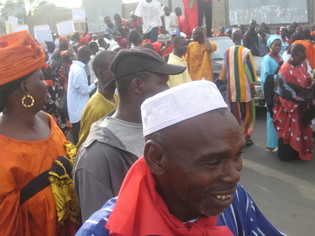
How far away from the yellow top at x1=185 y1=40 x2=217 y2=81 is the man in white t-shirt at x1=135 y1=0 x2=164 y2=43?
417 centimetres

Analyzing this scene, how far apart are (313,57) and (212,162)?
686 centimetres

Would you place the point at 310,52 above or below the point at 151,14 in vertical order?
below

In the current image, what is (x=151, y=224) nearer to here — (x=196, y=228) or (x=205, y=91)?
(x=196, y=228)

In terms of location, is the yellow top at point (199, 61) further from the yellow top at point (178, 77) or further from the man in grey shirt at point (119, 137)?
the man in grey shirt at point (119, 137)

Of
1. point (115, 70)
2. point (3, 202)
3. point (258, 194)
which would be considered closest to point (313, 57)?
point (258, 194)

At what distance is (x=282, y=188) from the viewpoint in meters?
5.32

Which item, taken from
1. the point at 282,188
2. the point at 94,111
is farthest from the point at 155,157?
the point at 282,188

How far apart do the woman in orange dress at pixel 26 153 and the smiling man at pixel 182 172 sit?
97 centimetres

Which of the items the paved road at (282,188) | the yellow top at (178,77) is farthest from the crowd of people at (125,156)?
the paved road at (282,188)

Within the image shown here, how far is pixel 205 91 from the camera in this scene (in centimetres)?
138

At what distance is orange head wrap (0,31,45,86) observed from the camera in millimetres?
2373

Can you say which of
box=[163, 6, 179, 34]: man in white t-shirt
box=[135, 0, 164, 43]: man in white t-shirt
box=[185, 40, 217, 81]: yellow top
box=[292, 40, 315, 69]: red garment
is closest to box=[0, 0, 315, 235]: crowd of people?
box=[185, 40, 217, 81]: yellow top

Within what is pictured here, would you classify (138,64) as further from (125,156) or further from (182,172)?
(182,172)

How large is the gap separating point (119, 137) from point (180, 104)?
823 mm
